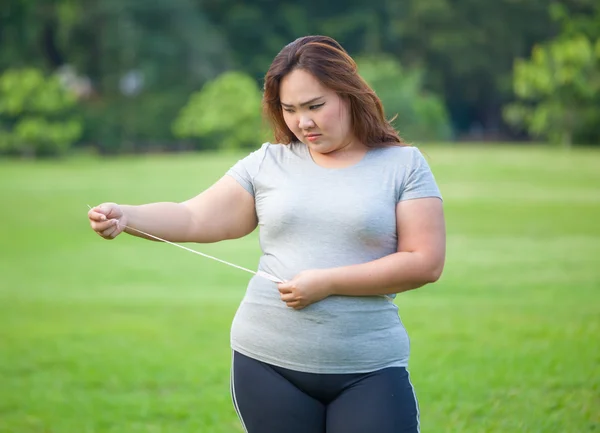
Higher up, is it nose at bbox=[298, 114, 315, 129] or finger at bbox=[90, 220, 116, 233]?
nose at bbox=[298, 114, 315, 129]

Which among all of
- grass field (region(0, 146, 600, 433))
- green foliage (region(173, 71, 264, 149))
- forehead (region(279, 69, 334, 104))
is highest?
forehead (region(279, 69, 334, 104))

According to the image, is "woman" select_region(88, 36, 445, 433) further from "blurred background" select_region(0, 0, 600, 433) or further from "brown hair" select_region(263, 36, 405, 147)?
"blurred background" select_region(0, 0, 600, 433)

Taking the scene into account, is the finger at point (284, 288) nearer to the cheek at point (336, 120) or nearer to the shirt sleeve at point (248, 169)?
the shirt sleeve at point (248, 169)

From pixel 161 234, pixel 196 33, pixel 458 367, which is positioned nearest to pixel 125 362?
pixel 458 367

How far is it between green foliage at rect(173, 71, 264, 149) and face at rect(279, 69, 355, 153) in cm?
4069

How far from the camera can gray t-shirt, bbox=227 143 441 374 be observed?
258cm

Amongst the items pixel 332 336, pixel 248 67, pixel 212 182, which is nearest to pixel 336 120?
pixel 332 336

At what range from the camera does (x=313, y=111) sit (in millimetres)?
2633

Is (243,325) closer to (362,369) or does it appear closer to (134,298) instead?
(362,369)

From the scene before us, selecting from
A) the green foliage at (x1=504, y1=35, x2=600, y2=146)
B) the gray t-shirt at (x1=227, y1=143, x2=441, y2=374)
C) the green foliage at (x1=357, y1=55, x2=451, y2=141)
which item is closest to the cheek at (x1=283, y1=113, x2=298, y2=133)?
the gray t-shirt at (x1=227, y1=143, x2=441, y2=374)

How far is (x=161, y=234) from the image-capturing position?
9.22 ft

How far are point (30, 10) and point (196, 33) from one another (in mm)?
9012

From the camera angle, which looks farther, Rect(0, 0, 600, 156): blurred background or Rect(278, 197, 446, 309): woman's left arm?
Rect(0, 0, 600, 156): blurred background

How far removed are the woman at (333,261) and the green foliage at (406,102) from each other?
40377 millimetres
